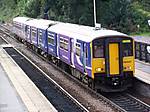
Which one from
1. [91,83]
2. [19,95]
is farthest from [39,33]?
[19,95]

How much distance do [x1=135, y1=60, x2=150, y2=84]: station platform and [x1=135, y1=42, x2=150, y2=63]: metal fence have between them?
367mm

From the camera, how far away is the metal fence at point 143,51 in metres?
25.4

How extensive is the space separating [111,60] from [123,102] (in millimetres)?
1894

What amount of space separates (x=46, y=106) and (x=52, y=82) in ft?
21.1

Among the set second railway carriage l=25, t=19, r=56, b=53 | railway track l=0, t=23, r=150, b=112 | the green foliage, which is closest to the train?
railway track l=0, t=23, r=150, b=112

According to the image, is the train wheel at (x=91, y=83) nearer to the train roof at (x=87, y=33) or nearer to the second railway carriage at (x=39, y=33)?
the train roof at (x=87, y=33)

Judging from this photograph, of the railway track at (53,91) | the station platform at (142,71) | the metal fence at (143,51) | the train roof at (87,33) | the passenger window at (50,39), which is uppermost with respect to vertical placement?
the train roof at (87,33)

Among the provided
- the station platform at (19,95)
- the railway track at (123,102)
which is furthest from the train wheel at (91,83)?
the station platform at (19,95)

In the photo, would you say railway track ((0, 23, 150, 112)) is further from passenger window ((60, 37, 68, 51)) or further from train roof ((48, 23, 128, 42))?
passenger window ((60, 37, 68, 51))

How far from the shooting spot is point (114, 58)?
19.1 meters

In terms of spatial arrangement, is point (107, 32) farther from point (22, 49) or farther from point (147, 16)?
point (147, 16)

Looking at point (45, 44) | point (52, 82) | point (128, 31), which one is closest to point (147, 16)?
point (128, 31)

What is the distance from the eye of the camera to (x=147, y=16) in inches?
2040

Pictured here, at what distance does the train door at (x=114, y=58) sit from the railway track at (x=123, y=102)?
3.87ft
